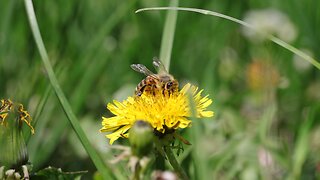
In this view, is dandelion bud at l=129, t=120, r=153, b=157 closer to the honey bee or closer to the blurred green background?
the honey bee

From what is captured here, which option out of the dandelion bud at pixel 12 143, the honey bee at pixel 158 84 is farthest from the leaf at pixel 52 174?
the honey bee at pixel 158 84

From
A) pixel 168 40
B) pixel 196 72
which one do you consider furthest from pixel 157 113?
pixel 196 72

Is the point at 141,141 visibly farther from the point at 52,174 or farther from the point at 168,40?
the point at 168,40

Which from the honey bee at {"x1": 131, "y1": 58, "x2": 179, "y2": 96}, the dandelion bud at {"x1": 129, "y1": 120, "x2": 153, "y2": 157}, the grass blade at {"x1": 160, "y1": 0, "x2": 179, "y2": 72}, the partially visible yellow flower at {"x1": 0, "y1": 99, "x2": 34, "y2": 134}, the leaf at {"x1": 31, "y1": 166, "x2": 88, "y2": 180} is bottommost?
the dandelion bud at {"x1": 129, "y1": 120, "x2": 153, "y2": 157}

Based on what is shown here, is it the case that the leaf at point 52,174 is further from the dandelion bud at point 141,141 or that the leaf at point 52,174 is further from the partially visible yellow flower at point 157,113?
the dandelion bud at point 141,141

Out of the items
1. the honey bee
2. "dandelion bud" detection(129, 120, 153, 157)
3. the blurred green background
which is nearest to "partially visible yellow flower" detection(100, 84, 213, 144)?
the honey bee

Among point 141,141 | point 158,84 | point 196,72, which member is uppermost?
point 196,72

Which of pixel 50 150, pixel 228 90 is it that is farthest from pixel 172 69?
pixel 50 150
